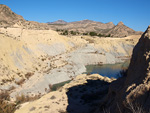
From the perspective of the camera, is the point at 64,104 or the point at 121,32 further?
the point at 121,32

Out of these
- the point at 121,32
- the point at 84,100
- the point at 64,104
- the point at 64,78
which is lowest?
the point at 64,78

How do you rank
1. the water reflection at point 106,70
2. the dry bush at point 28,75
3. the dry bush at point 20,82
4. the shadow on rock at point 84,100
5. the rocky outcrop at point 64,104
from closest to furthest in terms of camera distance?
the rocky outcrop at point 64,104, the shadow on rock at point 84,100, the dry bush at point 20,82, the dry bush at point 28,75, the water reflection at point 106,70

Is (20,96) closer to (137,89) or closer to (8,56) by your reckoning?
(8,56)

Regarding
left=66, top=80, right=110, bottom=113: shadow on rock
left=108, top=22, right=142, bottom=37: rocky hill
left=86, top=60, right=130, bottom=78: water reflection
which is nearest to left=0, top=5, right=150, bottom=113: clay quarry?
left=66, top=80, right=110, bottom=113: shadow on rock

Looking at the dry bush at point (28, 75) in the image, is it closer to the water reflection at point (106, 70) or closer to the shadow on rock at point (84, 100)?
the shadow on rock at point (84, 100)

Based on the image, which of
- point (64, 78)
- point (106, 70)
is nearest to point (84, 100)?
point (64, 78)

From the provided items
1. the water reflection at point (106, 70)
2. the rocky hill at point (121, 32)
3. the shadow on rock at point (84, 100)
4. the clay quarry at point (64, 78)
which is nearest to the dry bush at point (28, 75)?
the clay quarry at point (64, 78)

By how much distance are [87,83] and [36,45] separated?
2735cm

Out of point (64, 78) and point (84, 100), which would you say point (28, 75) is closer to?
point (64, 78)

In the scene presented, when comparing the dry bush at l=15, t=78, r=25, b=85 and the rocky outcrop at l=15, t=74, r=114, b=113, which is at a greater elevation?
the rocky outcrop at l=15, t=74, r=114, b=113

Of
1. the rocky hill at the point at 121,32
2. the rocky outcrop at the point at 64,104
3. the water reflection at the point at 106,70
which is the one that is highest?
the rocky hill at the point at 121,32

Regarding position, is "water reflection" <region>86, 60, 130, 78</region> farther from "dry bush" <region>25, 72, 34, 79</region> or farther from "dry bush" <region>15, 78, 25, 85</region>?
"dry bush" <region>15, 78, 25, 85</region>

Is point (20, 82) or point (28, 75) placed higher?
point (28, 75)

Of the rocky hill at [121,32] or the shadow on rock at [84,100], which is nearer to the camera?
the shadow on rock at [84,100]
